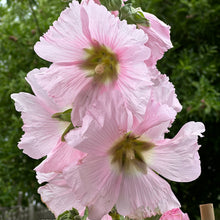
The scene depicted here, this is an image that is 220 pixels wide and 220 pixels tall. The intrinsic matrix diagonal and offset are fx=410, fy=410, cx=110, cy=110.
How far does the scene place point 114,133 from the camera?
41 cm

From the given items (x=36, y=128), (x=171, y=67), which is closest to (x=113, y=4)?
(x=36, y=128)

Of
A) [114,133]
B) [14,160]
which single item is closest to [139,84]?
[114,133]

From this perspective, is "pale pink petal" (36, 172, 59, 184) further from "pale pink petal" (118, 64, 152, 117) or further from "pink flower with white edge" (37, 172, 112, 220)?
"pale pink petal" (118, 64, 152, 117)

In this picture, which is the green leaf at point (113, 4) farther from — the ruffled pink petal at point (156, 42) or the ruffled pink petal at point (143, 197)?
the ruffled pink petal at point (143, 197)

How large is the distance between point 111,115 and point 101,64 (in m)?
0.08

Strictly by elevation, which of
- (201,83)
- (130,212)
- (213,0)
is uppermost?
(130,212)

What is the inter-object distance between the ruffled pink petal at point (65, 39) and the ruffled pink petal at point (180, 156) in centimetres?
13

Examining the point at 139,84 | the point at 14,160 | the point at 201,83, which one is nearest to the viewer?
the point at 139,84

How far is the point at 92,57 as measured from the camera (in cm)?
45

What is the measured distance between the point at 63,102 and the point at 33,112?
0.20 ft

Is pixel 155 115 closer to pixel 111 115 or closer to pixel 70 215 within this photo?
pixel 111 115

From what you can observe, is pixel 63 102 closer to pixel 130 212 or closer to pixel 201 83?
→ pixel 130 212

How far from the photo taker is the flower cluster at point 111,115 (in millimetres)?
391

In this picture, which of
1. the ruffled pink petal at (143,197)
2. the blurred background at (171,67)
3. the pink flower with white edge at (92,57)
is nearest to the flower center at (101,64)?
the pink flower with white edge at (92,57)
